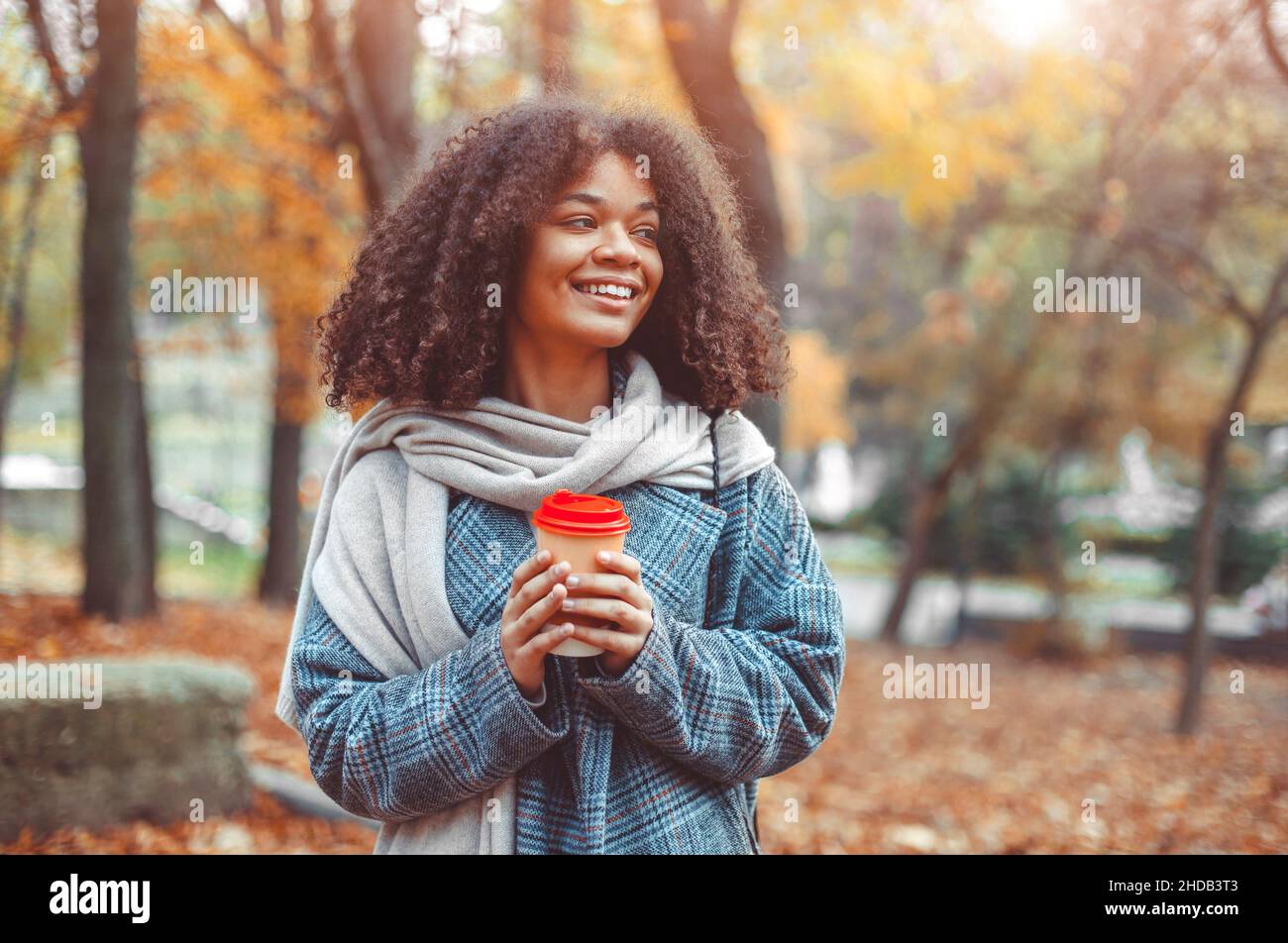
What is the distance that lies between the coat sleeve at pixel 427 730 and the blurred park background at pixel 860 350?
103cm

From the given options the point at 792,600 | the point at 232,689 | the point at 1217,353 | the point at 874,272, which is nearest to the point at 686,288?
the point at 792,600

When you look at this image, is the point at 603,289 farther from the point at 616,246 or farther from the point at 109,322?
the point at 109,322

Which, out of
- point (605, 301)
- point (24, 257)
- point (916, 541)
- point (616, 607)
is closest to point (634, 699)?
point (616, 607)

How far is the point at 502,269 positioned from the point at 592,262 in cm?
17

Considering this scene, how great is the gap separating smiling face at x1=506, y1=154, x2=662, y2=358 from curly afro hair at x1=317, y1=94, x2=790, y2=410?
3 centimetres

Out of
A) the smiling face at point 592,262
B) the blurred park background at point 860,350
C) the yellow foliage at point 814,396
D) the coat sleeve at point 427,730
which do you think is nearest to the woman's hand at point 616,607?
the coat sleeve at point 427,730

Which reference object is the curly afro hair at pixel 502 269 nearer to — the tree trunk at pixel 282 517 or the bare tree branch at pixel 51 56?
the bare tree branch at pixel 51 56

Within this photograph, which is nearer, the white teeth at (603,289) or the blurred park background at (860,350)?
the white teeth at (603,289)

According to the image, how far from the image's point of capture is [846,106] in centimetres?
896

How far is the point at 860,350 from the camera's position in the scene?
14.3 metres

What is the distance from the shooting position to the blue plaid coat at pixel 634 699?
5.35 ft

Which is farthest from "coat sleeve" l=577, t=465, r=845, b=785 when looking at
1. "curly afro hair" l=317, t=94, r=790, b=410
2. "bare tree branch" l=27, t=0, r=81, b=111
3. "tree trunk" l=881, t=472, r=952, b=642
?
"tree trunk" l=881, t=472, r=952, b=642

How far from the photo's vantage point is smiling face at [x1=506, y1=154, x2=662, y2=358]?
1.80m

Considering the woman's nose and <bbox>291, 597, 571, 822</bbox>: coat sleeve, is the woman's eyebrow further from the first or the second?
<bbox>291, 597, 571, 822</bbox>: coat sleeve
